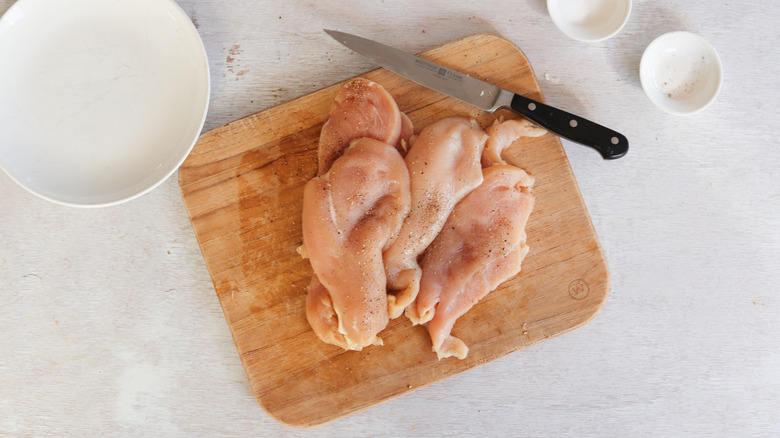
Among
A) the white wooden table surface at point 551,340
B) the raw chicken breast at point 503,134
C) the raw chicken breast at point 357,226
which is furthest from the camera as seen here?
the white wooden table surface at point 551,340

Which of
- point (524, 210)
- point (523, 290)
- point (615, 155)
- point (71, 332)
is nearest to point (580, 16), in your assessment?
point (615, 155)

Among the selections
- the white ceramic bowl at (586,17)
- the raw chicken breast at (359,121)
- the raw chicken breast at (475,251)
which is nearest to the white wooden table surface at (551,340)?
the white ceramic bowl at (586,17)

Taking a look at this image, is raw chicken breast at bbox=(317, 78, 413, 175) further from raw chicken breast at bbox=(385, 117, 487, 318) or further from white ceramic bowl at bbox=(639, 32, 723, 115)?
white ceramic bowl at bbox=(639, 32, 723, 115)

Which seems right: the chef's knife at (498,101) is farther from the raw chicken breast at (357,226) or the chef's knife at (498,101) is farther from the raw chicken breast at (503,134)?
the raw chicken breast at (357,226)

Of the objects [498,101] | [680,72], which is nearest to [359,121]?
[498,101]

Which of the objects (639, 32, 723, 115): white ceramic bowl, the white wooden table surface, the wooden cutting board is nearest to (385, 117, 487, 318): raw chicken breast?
the wooden cutting board

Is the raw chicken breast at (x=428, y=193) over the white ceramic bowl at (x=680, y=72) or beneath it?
beneath
